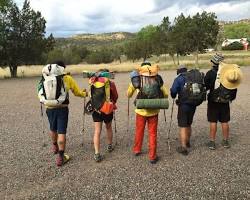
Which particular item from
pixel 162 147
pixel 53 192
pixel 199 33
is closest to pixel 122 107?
pixel 162 147

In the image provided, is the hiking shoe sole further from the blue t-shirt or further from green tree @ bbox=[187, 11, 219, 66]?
green tree @ bbox=[187, 11, 219, 66]

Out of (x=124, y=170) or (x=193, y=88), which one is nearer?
(x=124, y=170)

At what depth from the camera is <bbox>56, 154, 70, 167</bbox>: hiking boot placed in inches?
308

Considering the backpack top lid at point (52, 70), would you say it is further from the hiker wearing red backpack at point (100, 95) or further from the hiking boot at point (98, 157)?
the hiking boot at point (98, 157)

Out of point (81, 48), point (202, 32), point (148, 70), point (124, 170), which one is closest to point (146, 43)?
point (81, 48)

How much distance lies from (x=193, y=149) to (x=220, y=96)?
1242 millimetres

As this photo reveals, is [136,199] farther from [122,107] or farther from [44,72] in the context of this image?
[122,107]

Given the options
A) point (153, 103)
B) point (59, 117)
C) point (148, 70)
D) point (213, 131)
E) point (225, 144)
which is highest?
point (148, 70)

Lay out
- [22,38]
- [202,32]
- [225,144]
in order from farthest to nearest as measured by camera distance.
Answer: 1. [202,32]
2. [22,38]
3. [225,144]

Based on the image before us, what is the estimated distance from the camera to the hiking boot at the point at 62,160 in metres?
7.82

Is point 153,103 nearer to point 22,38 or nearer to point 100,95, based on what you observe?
point 100,95

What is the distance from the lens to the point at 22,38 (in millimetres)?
43125

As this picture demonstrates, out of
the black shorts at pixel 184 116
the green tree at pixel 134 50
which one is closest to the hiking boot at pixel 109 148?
the black shorts at pixel 184 116

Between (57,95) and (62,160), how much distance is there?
4.05ft
